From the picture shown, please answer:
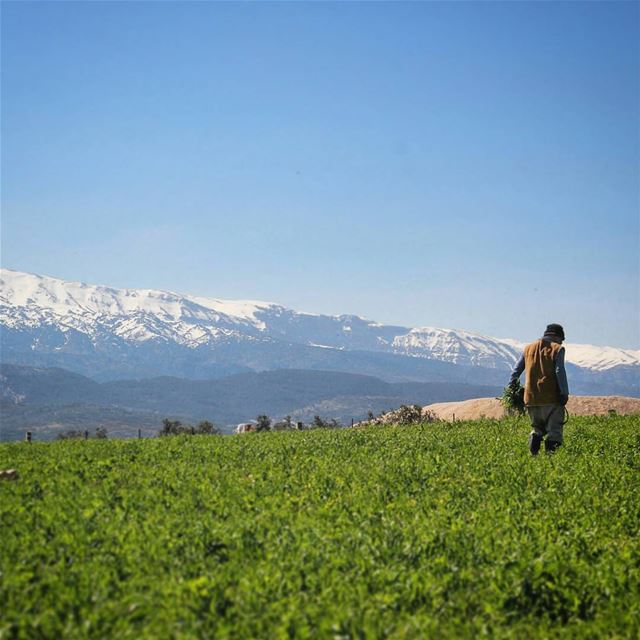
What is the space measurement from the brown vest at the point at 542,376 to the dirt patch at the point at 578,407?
20.8 meters

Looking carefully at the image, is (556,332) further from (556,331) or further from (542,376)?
(542,376)

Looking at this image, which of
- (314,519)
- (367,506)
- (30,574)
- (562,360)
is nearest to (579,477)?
(562,360)

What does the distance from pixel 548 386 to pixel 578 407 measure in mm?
28364

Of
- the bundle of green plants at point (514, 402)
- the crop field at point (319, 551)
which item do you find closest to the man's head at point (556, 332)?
the crop field at point (319, 551)

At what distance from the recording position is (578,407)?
44781 millimetres

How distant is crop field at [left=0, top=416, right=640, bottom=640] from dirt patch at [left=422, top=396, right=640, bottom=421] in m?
25.3

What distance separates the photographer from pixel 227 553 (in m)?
9.96

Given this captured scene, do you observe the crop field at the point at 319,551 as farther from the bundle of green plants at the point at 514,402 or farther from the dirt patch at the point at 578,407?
the dirt patch at the point at 578,407

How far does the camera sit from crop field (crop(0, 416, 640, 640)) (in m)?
8.04

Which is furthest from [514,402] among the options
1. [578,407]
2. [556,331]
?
[556,331]

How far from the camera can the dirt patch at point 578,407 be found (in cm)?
4322

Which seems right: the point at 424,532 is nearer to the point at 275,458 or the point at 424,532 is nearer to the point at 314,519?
the point at 314,519

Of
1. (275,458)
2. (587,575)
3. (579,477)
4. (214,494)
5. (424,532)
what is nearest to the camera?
(587,575)

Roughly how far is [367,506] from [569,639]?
4.90 metres
